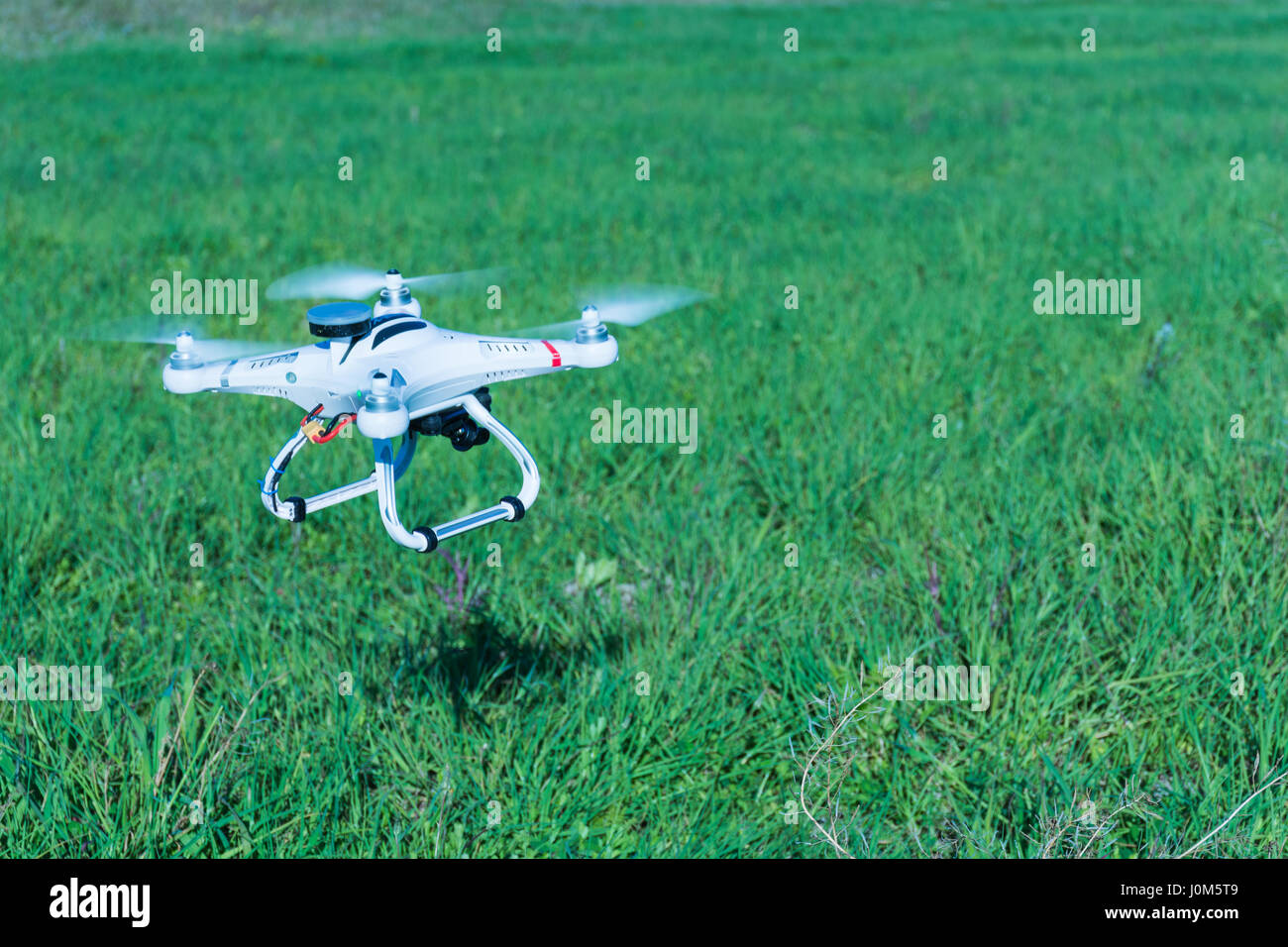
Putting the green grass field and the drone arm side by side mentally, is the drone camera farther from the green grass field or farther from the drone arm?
the green grass field

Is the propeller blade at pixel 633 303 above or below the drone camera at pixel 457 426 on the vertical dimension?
above

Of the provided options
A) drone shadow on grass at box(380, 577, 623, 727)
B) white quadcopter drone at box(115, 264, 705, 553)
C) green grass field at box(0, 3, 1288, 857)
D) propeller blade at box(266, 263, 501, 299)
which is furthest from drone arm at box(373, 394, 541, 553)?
drone shadow on grass at box(380, 577, 623, 727)

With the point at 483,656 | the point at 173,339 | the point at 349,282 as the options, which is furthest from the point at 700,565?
the point at 173,339

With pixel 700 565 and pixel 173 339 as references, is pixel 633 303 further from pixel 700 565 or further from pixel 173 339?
pixel 700 565

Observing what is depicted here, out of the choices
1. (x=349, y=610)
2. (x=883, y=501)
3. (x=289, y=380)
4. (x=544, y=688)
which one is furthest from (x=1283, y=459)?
(x=289, y=380)

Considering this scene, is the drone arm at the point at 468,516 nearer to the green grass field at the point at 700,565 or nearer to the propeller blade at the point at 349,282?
the propeller blade at the point at 349,282

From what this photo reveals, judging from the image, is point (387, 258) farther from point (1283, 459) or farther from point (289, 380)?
point (289, 380)

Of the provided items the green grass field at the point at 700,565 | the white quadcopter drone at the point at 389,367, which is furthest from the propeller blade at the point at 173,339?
the green grass field at the point at 700,565
